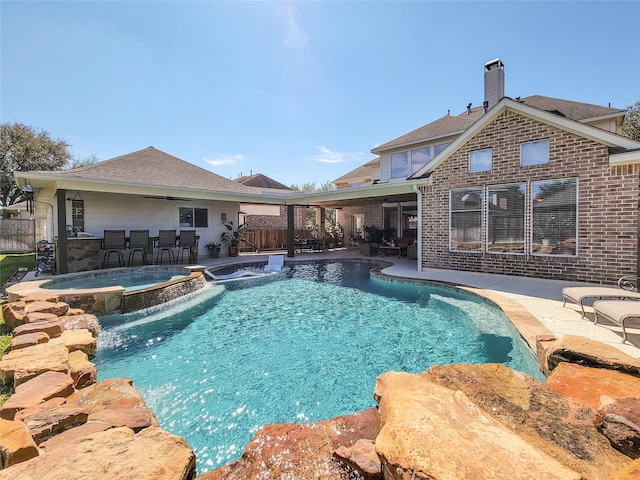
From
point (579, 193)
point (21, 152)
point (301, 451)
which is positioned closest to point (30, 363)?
point (301, 451)

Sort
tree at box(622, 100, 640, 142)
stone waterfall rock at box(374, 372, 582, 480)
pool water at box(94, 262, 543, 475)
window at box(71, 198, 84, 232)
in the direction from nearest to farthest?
stone waterfall rock at box(374, 372, 582, 480) → pool water at box(94, 262, 543, 475) → window at box(71, 198, 84, 232) → tree at box(622, 100, 640, 142)

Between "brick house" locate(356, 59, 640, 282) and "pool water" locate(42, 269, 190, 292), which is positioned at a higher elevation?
"brick house" locate(356, 59, 640, 282)

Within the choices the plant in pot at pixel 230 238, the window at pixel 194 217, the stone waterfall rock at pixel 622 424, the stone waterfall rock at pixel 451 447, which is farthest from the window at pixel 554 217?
the window at pixel 194 217

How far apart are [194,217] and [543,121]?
1390 centimetres

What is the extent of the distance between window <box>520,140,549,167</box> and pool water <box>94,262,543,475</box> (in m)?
4.31

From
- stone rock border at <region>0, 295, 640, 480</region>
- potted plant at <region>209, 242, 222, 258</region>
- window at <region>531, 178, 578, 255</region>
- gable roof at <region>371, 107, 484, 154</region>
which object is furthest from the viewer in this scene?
potted plant at <region>209, 242, 222, 258</region>

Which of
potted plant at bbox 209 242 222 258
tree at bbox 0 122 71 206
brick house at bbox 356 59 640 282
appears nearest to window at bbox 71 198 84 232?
potted plant at bbox 209 242 222 258

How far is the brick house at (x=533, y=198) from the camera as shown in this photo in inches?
286

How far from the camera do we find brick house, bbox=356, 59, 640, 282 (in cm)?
726

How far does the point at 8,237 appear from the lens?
18125mm

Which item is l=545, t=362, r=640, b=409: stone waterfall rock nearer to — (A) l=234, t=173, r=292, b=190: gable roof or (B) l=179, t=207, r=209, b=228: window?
(B) l=179, t=207, r=209, b=228: window

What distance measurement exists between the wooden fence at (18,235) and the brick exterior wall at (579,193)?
920 inches

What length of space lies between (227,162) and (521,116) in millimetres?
59166

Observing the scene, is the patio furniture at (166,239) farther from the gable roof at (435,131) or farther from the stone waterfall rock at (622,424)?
the stone waterfall rock at (622,424)
